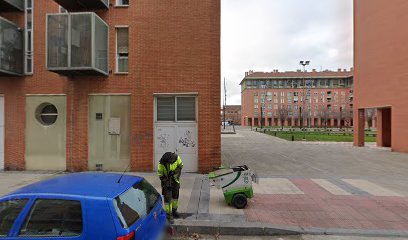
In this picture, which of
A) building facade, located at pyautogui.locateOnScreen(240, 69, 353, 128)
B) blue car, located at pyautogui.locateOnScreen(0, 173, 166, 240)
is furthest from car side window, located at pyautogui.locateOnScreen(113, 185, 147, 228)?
building facade, located at pyautogui.locateOnScreen(240, 69, 353, 128)

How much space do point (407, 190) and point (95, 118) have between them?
37.7 feet

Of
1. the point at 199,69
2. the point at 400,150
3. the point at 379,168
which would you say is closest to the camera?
the point at 199,69

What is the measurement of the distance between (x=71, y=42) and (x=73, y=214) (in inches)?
349

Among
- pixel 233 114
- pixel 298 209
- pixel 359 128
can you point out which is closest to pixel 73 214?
pixel 298 209

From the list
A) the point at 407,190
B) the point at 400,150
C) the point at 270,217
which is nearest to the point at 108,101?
the point at 270,217

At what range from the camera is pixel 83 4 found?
11.4m

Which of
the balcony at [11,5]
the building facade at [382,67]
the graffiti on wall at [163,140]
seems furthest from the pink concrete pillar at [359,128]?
the balcony at [11,5]

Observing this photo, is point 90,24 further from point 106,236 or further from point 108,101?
point 106,236

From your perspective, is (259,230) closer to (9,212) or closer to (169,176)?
(169,176)

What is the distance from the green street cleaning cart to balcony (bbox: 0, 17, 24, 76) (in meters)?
9.61

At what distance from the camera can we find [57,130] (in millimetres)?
11867

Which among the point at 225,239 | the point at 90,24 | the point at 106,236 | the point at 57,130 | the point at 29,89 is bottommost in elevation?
the point at 225,239

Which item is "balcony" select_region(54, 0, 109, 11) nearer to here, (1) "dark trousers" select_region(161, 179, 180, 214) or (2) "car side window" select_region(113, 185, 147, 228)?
(1) "dark trousers" select_region(161, 179, 180, 214)

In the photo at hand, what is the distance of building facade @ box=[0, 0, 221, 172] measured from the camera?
11430mm
